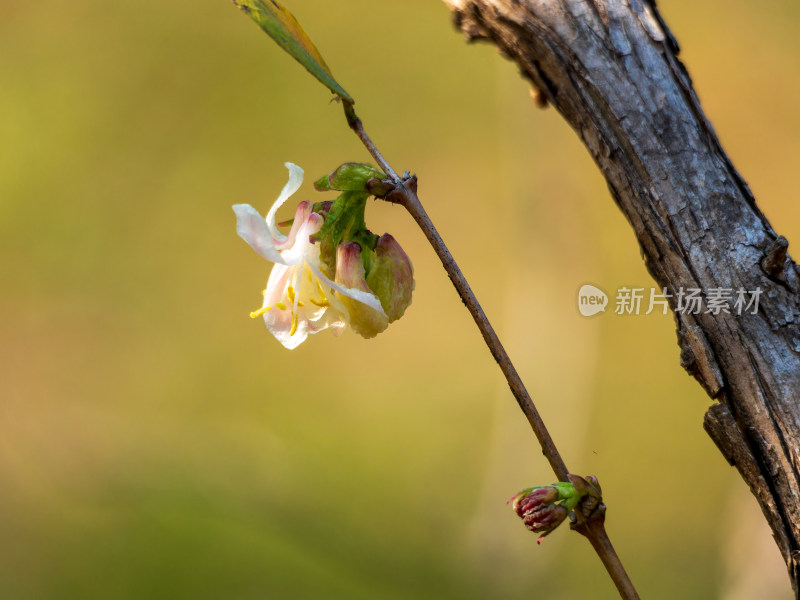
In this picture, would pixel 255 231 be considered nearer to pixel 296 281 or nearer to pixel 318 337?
pixel 296 281

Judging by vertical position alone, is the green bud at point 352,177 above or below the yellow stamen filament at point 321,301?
above

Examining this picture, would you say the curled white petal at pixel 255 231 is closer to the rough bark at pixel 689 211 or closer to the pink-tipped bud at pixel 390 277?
the pink-tipped bud at pixel 390 277

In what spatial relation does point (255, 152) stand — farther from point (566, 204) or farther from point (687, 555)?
→ point (687, 555)

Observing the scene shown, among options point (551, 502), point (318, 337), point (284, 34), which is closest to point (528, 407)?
point (551, 502)

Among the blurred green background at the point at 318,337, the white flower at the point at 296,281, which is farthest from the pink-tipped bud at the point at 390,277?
the blurred green background at the point at 318,337

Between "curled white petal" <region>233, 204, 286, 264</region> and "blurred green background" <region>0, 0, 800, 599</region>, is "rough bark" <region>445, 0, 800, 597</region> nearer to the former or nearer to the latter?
"curled white petal" <region>233, 204, 286, 264</region>

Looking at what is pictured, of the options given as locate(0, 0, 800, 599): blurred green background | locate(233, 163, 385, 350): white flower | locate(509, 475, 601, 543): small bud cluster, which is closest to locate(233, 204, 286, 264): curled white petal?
locate(233, 163, 385, 350): white flower
